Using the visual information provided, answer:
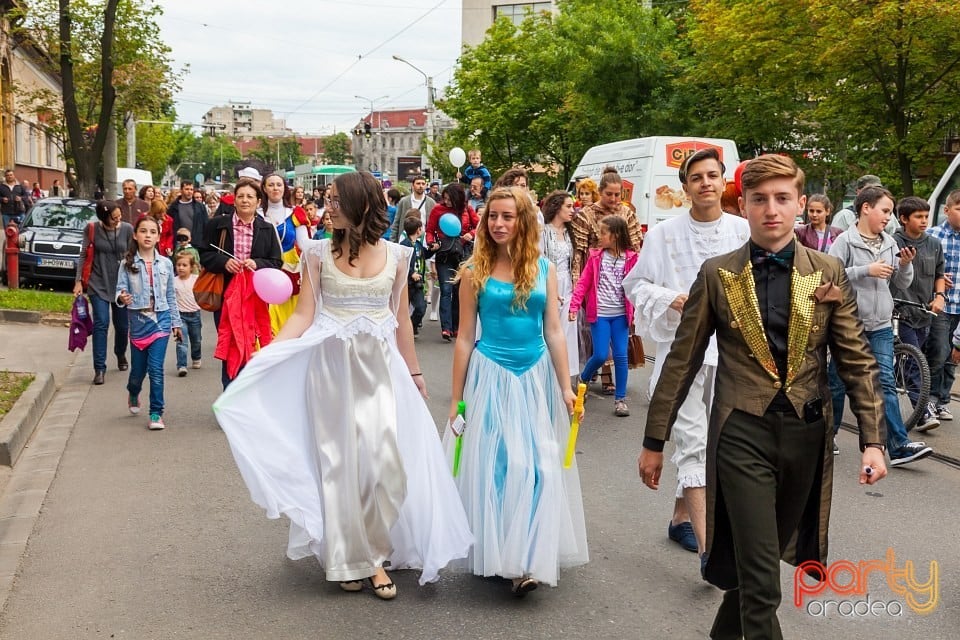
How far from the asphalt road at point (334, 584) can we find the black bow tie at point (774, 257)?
1.74 metres

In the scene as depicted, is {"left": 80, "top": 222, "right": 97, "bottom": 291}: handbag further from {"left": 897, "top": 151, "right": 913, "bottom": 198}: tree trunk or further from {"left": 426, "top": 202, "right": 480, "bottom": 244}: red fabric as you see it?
{"left": 897, "top": 151, "right": 913, "bottom": 198}: tree trunk

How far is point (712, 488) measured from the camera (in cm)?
362

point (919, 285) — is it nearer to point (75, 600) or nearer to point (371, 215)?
point (371, 215)

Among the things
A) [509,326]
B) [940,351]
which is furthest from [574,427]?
[940,351]

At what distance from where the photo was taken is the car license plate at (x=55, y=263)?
19328 mm

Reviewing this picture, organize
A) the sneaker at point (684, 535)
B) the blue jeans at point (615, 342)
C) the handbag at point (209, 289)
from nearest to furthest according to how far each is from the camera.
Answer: the sneaker at point (684, 535) → the handbag at point (209, 289) → the blue jeans at point (615, 342)

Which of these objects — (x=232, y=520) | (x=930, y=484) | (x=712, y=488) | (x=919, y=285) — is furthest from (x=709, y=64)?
(x=712, y=488)

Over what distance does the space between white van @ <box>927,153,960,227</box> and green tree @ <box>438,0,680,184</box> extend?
16649mm

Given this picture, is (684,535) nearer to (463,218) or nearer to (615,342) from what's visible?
(615,342)

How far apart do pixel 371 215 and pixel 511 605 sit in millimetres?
1901

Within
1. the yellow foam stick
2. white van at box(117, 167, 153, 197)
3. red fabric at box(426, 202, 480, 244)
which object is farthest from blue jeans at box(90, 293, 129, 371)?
white van at box(117, 167, 153, 197)

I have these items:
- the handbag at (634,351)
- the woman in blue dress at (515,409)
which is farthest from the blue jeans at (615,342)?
the woman in blue dress at (515,409)

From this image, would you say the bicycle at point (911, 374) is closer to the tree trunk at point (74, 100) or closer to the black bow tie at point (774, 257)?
the black bow tie at point (774, 257)

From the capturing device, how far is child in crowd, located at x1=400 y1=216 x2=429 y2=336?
13648mm
